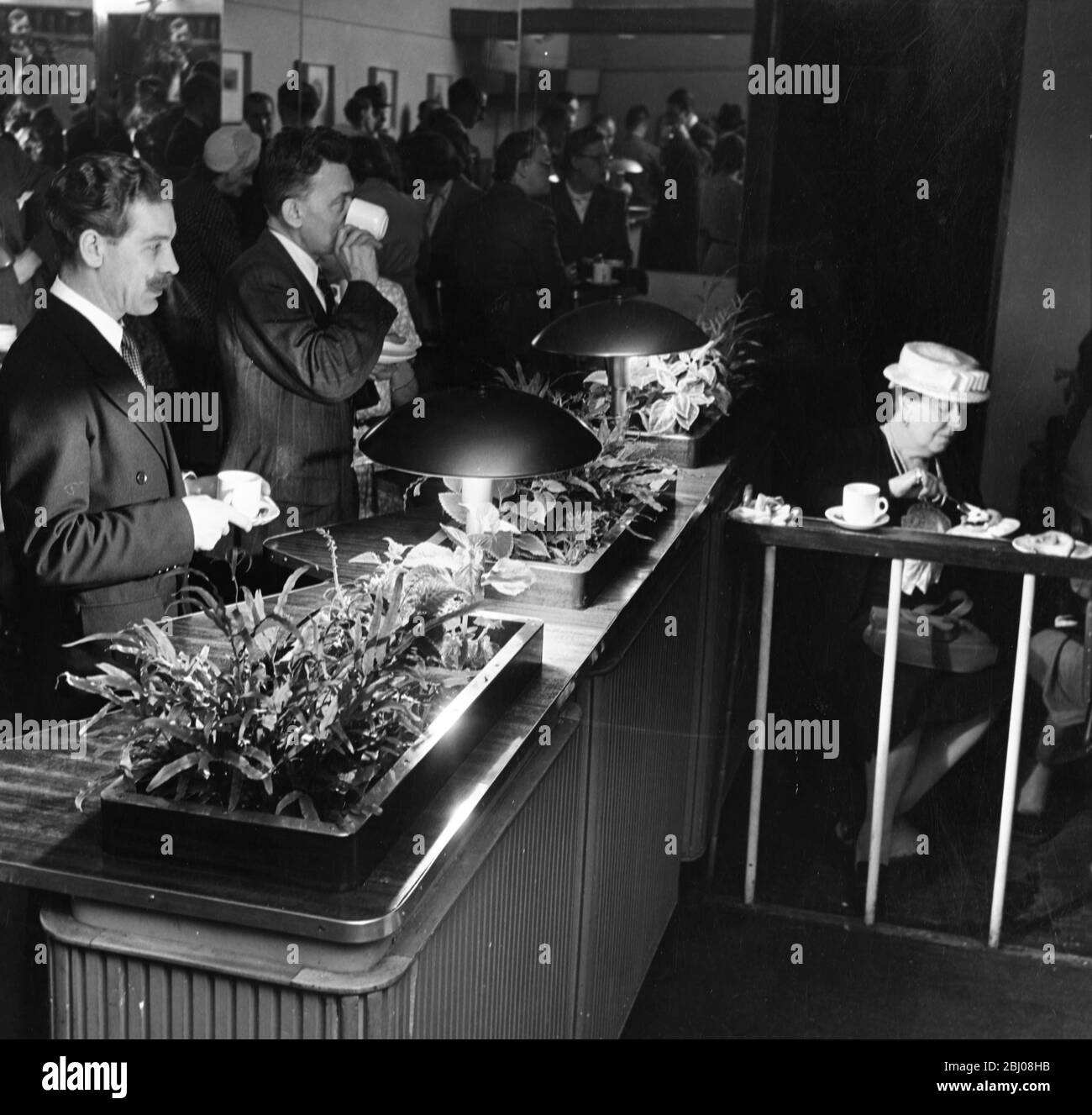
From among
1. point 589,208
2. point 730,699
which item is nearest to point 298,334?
point 730,699

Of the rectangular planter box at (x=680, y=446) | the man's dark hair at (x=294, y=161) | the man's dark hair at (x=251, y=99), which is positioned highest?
the man's dark hair at (x=251, y=99)

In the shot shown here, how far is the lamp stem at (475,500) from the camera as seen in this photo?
2789 millimetres

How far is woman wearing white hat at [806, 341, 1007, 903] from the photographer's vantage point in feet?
13.8

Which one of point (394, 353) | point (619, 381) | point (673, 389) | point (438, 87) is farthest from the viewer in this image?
point (438, 87)

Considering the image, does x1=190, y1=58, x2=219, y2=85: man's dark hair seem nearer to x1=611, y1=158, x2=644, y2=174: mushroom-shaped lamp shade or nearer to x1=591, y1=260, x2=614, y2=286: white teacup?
x1=591, y1=260, x2=614, y2=286: white teacup

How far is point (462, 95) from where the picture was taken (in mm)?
7531

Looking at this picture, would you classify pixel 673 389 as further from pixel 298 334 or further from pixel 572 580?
pixel 572 580

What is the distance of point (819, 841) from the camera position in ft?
14.4

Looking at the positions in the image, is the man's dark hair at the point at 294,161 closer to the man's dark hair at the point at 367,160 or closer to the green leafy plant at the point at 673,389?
the green leafy plant at the point at 673,389

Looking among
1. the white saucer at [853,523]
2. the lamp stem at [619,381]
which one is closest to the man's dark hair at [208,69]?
the lamp stem at [619,381]

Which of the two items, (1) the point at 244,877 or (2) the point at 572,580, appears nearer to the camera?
(1) the point at 244,877

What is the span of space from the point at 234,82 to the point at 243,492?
440 centimetres

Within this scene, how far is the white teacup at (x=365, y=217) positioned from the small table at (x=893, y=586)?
122cm
